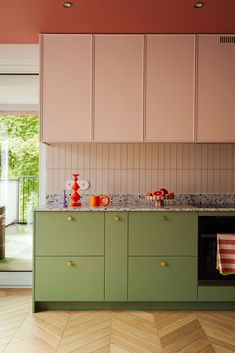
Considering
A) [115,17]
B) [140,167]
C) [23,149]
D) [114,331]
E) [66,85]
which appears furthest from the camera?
[23,149]

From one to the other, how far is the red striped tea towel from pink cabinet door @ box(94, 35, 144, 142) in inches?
48.1

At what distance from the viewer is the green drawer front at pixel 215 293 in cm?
270

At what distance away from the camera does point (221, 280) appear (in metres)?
2.72

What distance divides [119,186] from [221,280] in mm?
1238

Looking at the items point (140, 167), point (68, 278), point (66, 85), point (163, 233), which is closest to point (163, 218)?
point (163, 233)

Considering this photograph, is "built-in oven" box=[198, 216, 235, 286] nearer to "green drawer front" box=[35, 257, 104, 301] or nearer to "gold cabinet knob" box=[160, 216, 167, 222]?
"gold cabinet knob" box=[160, 216, 167, 222]

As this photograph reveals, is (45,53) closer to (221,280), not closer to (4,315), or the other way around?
(4,315)

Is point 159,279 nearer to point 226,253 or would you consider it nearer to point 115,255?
point 115,255

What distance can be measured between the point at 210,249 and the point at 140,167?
1018 mm

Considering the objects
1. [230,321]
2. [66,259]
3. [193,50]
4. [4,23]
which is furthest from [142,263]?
[4,23]

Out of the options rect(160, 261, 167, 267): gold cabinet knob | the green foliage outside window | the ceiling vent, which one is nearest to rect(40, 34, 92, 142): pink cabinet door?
the green foliage outside window

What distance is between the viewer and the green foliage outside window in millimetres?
3363

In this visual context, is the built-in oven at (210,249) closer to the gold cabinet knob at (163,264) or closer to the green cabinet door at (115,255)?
the gold cabinet knob at (163,264)

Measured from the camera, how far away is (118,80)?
2891 millimetres
